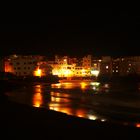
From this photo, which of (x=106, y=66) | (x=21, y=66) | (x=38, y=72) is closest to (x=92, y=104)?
(x=21, y=66)

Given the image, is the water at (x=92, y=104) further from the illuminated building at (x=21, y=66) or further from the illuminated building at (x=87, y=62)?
the illuminated building at (x=87, y=62)

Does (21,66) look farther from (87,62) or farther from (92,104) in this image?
(92,104)

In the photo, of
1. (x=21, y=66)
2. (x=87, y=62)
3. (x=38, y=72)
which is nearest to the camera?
(x=21, y=66)

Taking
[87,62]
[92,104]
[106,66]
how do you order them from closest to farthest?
1. [92,104]
2. [106,66]
3. [87,62]

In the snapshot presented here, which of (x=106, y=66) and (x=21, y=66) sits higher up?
(x=21, y=66)

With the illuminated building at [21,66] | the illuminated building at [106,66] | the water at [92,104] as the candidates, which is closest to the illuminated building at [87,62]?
the illuminated building at [106,66]

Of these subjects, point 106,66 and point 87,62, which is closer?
point 106,66

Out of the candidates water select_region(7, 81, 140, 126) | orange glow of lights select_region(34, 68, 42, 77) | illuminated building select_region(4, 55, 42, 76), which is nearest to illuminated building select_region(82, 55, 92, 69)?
orange glow of lights select_region(34, 68, 42, 77)

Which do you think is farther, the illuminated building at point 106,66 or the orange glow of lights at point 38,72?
the illuminated building at point 106,66

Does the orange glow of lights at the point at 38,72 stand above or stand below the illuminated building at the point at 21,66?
below

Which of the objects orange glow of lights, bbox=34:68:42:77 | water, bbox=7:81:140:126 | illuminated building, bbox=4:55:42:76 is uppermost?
illuminated building, bbox=4:55:42:76

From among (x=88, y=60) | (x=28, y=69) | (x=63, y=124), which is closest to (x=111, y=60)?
(x=88, y=60)

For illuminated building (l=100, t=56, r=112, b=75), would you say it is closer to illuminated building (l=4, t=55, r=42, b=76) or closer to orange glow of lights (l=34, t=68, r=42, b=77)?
orange glow of lights (l=34, t=68, r=42, b=77)

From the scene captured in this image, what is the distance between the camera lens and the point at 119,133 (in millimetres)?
8539
